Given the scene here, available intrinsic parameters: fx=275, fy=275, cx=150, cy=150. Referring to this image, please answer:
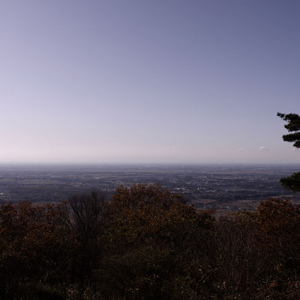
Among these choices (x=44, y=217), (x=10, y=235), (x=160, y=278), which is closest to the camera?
(x=160, y=278)

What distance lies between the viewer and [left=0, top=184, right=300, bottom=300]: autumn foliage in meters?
9.22

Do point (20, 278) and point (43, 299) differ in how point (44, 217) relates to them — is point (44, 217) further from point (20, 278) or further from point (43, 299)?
point (43, 299)

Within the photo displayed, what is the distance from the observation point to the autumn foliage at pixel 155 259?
9.22 meters

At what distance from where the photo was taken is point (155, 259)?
9.83m

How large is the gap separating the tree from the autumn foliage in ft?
4.06

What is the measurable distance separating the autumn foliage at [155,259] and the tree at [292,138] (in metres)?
1.24

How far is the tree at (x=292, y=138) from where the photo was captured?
43.5 feet

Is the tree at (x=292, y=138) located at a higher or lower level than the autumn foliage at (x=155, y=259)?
higher

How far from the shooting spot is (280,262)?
12203mm

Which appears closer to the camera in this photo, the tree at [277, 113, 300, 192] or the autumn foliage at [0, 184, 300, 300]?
the autumn foliage at [0, 184, 300, 300]

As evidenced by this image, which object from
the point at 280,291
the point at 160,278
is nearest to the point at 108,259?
the point at 160,278

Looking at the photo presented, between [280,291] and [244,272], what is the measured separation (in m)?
1.59

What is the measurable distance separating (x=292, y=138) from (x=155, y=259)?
926cm

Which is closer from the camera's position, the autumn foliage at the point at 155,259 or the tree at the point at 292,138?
the autumn foliage at the point at 155,259
